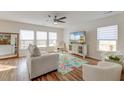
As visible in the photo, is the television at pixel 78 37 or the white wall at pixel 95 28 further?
the television at pixel 78 37

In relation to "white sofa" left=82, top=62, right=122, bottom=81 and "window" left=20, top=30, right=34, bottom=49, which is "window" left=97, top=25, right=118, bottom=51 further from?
"window" left=20, top=30, right=34, bottom=49

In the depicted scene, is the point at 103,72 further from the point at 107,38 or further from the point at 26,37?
the point at 26,37

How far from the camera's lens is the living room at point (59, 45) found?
10.4ft

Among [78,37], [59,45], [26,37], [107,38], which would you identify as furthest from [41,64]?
[59,45]

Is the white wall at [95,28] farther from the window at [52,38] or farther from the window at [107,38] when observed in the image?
the window at [52,38]

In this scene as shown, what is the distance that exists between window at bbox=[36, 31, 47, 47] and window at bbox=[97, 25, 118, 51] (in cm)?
444

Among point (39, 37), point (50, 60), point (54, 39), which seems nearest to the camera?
point (50, 60)

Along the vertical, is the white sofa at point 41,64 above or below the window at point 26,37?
below

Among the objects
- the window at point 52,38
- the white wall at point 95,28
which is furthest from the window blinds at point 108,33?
the window at point 52,38
